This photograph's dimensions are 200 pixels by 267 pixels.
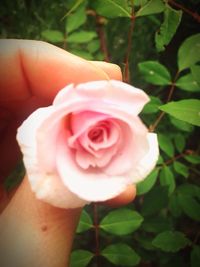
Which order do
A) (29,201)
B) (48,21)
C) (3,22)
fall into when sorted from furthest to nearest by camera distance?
(48,21)
(3,22)
(29,201)

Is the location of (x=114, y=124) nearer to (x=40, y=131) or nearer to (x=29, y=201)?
(x=40, y=131)

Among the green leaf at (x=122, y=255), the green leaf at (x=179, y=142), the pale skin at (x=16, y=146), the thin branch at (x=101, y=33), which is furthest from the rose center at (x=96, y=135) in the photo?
the thin branch at (x=101, y=33)

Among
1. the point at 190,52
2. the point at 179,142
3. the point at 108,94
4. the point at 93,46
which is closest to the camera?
the point at 108,94

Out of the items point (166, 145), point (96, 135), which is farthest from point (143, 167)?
point (166, 145)

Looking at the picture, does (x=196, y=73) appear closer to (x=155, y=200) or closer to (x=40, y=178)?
(x=155, y=200)

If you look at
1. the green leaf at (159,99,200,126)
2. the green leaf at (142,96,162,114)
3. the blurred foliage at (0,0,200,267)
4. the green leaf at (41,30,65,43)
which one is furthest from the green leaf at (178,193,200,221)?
the green leaf at (41,30,65,43)

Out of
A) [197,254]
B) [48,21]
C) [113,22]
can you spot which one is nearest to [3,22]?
[48,21]
